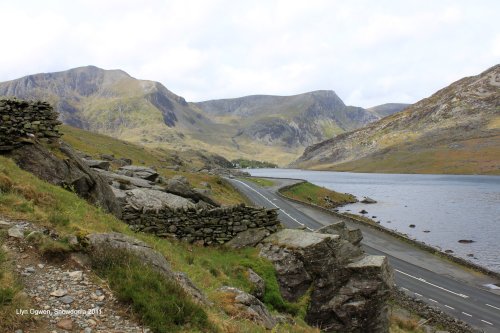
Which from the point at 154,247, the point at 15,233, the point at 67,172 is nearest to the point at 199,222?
the point at 154,247

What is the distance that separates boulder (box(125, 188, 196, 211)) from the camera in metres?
22.5

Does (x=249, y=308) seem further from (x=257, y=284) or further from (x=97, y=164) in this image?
(x=97, y=164)

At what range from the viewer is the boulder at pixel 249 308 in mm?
12125

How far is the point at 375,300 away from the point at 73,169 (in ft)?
59.5

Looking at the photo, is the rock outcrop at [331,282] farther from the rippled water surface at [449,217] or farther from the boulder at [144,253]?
the rippled water surface at [449,217]

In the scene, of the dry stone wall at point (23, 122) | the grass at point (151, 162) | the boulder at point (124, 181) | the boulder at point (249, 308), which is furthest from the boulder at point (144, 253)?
the grass at point (151, 162)

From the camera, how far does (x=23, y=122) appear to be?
1912 cm

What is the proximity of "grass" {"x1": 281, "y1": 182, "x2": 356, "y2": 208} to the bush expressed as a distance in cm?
7886

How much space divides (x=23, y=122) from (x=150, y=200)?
8.48 metres

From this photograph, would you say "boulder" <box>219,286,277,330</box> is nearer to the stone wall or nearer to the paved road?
the stone wall

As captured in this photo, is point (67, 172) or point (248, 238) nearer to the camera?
point (67, 172)

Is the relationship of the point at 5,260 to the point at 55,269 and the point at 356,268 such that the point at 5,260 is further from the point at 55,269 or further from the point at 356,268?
the point at 356,268

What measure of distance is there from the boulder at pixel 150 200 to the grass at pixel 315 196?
210ft

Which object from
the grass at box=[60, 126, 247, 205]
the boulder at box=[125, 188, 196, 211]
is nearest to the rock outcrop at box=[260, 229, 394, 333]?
the boulder at box=[125, 188, 196, 211]
